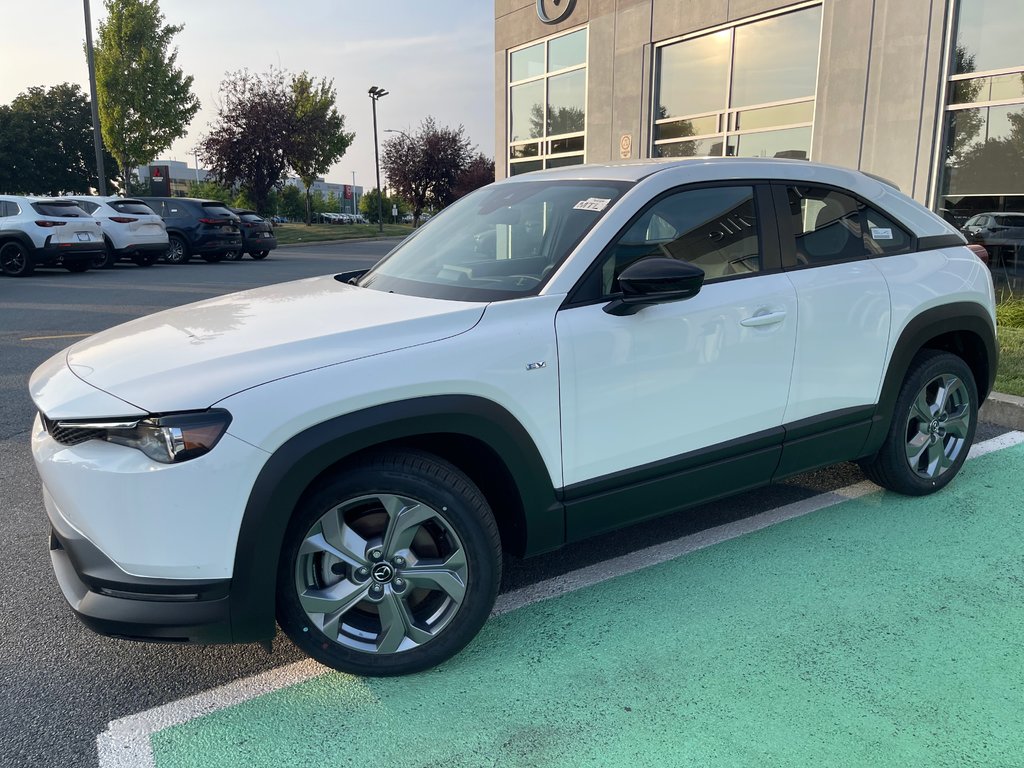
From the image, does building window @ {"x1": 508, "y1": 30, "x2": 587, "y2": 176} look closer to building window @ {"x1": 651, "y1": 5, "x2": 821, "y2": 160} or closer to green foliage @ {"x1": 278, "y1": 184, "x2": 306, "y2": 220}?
building window @ {"x1": 651, "y1": 5, "x2": 821, "y2": 160}

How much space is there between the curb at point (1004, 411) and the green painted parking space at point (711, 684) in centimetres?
224

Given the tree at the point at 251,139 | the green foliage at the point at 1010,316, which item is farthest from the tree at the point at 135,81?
the green foliage at the point at 1010,316

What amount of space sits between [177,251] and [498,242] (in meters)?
18.3

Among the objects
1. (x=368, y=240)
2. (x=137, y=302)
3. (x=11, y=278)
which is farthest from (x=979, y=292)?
(x=368, y=240)

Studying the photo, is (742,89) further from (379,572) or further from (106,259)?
(106,259)

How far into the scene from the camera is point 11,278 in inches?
619

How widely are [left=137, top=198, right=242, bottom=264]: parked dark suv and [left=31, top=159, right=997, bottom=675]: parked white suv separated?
56.7 ft

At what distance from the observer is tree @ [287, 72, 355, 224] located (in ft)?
133

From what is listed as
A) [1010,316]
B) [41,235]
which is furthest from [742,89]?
[41,235]

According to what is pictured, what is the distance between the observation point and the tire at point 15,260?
1552 cm

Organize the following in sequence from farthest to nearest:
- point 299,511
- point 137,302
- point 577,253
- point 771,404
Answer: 1. point 137,302
2. point 771,404
3. point 577,253
4. point 299,511

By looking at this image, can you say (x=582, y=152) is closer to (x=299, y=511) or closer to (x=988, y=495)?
(x=988, y=495)

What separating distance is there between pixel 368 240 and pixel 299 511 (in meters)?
36.2

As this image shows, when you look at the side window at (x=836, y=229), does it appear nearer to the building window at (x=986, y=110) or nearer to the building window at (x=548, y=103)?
the building window at (x=986, y=110)
